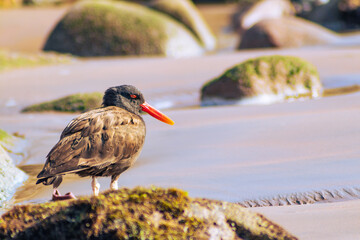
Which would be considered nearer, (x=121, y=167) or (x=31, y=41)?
(x=121, y=167)

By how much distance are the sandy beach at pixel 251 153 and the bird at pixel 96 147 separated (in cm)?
78

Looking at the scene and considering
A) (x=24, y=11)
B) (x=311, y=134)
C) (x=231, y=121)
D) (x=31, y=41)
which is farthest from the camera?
(x=24, y=11)

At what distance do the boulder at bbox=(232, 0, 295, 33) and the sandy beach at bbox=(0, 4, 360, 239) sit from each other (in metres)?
12.4

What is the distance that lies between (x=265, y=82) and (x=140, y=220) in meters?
5.88

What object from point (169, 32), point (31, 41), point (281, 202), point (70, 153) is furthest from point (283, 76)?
point (31, 41)

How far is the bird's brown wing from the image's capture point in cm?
368

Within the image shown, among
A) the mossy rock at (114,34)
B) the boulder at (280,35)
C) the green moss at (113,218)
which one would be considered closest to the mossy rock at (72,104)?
the green moss at (113,218)

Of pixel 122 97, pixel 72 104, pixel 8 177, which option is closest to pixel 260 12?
pixel 72 104

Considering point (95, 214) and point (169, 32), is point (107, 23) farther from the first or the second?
point (95, 214)

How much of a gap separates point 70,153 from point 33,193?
1159 millimetres

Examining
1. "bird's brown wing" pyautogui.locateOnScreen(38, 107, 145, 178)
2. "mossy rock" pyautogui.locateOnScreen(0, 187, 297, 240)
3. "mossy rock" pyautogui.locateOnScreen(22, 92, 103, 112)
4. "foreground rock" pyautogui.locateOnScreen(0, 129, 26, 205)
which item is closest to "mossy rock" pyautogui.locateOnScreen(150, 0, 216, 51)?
"mossy rock" pyautogui.locateOnScreen(22, 92, 103, 112)

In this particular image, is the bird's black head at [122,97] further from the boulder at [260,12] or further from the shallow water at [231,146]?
the boulder at [260,12]

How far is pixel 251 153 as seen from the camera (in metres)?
5.35

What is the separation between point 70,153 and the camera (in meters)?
3.72
